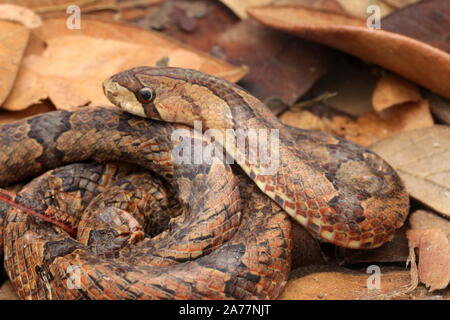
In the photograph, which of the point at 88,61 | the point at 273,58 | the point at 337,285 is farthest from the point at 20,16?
the point at 337,285

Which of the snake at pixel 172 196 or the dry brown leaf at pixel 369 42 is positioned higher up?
the dry brown leaf at pixel 369 42

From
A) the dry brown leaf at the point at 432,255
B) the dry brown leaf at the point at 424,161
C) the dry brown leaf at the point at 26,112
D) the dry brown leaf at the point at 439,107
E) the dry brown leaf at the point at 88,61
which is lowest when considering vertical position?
the dry brown leaf at the point at 432,255

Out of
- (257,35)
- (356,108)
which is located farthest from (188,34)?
(356,108)

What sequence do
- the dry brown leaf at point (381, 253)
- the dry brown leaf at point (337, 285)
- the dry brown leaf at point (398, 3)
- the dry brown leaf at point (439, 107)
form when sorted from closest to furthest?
the dry brown leaf at point (337, 285) < the dry brown leaf at point (381, 253) < the dry brown leaf at point (439, 107) < the dry brown leaf at point (398, 3)

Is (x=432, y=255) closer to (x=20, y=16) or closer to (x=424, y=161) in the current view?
(x=424, y=161)

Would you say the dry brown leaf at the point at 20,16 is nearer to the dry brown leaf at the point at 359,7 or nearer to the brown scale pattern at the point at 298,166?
the brown scale pattern at the point at 298,166

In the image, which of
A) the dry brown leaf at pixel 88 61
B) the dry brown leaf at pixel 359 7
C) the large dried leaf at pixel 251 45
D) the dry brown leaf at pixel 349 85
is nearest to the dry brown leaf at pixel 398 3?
the dry brown leaf at pixel 359 7

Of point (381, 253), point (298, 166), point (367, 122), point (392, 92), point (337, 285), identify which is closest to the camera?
point (337, 285)

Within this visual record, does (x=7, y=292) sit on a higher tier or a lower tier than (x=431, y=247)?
lower
